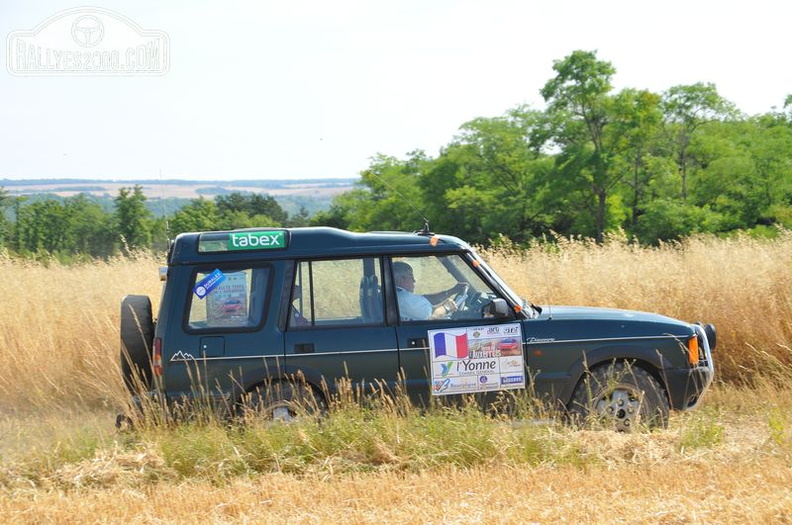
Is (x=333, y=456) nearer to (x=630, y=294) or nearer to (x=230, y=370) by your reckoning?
(x=230, y=370)

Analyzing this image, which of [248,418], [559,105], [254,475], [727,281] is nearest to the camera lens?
[254,475]

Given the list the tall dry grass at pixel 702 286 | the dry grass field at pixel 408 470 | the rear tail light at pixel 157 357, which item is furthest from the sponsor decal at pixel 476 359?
the tall dry grass at pixel 702 286

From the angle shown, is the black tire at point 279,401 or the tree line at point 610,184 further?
the tree line at point 610,184

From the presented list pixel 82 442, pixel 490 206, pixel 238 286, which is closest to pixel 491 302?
pixel 238 286

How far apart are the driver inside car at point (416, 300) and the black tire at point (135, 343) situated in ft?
7.11

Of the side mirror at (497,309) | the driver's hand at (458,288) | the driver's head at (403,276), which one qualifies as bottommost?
the side mirror at (497,309)

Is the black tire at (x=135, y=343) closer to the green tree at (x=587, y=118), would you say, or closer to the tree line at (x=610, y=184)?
the tree line at (x=610, y=184)

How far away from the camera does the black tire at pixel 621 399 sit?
23.7 feet

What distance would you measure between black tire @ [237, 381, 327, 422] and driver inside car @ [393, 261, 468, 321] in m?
0.99

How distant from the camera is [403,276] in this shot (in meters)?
7.34

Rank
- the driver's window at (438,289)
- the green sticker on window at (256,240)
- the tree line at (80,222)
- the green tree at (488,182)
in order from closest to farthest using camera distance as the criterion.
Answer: the green sticker on window at (256,240)
the driver's window at (438,289)
the tree line at (80,222)
the green tree at (488,182)

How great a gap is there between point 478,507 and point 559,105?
1682 inches

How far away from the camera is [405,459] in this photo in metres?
6.53

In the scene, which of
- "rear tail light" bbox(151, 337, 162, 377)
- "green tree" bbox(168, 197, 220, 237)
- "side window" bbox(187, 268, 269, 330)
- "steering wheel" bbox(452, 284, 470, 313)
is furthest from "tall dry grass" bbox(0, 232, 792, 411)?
"green tree" bbox(168, 197, 220, 237)
